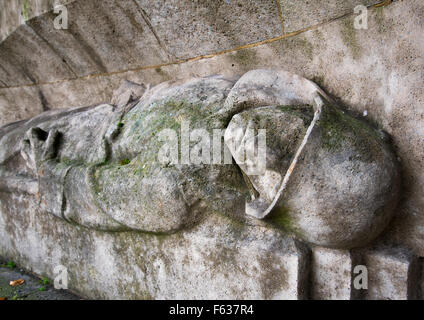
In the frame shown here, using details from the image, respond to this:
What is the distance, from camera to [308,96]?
2086 millimetres

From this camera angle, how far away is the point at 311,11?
2145 mm

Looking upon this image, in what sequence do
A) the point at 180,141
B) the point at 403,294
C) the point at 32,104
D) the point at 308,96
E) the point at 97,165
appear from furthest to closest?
the point at 32,104 < the point at 97,165 < the point at 180,141 < the point at 308,96 < the point at 403,294

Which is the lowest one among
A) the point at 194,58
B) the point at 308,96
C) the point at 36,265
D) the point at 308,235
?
the point at 36,265

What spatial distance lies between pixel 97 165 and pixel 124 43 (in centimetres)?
107

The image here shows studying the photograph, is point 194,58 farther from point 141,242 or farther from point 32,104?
point 32,104

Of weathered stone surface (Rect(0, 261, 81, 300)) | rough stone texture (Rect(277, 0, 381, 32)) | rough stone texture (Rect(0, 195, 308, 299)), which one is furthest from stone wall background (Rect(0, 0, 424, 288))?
weathered stone surface (Rect(0, 261, 81, 300))

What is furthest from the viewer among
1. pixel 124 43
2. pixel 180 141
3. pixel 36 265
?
pixel 36 265

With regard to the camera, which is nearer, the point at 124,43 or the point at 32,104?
the point at 124,43

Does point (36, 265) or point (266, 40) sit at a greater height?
point (266, 40)

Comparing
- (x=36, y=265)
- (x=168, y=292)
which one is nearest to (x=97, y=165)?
(x=168, y=292)

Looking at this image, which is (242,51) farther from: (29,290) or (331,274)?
(29,290)

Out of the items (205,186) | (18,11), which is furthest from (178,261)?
(18,11)

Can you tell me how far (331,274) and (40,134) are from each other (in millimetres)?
2541

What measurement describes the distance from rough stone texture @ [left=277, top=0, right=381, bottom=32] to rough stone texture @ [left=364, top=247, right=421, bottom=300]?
1228mm
